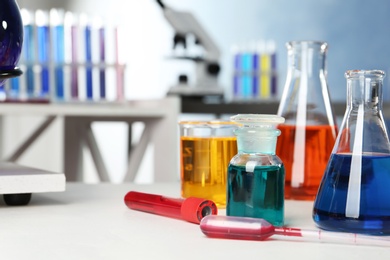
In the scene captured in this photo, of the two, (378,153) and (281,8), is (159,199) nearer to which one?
(378,153)

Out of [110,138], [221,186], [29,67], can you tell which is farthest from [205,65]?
[110,138]

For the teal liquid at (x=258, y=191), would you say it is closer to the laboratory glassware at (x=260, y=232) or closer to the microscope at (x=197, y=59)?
the laboratory glassware at (x=260, y=232)

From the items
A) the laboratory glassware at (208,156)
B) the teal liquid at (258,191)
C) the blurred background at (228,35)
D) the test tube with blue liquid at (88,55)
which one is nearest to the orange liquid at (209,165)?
the laboratory glassware at (208,156)

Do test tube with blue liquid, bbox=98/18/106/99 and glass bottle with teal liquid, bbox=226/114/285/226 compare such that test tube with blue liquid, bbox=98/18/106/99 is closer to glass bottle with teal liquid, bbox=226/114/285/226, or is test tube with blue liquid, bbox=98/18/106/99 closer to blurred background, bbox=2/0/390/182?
blurred background, bbox=2/0/390/182

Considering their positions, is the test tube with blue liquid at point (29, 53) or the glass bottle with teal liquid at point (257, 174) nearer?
the glass bottle with teal liquid at point (257, 174)

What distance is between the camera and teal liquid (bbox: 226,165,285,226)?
554mm

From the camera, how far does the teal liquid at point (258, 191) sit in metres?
0.55

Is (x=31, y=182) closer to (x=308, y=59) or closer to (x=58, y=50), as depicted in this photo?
(x=308, y=59)

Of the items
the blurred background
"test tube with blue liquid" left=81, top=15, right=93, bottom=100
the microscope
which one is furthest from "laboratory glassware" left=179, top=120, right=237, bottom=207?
the blurred background

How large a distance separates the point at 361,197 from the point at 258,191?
0.08 metres

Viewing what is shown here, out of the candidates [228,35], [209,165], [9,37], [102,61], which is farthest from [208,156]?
[228,35]

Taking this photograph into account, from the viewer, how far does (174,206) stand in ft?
2.06

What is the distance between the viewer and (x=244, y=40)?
4852 millimetres

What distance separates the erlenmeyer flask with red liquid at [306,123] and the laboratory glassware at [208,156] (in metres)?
0.08
